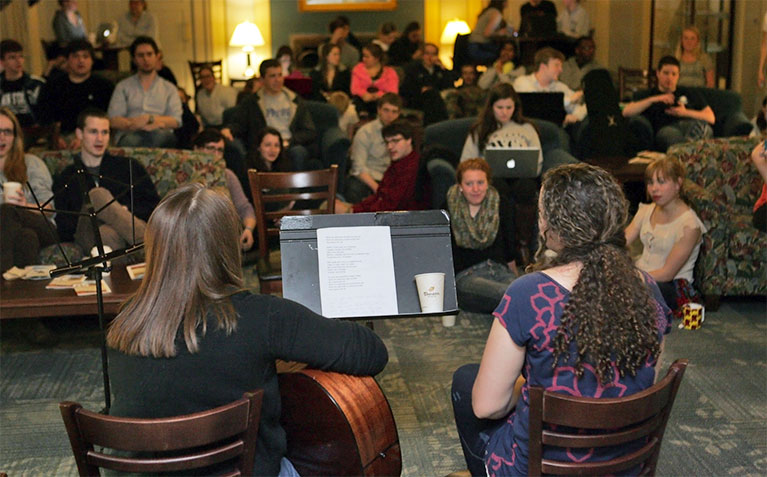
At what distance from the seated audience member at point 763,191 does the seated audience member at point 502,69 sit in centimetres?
415

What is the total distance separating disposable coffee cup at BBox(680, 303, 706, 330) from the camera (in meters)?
4.15

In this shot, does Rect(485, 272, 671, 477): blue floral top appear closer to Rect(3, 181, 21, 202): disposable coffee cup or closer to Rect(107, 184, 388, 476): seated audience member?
Rect(107, 184, 388, 476): seated audience member

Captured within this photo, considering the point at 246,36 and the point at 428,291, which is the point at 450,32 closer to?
the point at 246,36

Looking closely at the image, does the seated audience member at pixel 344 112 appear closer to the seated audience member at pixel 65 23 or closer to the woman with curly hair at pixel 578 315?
the seated audience member at pixel 65 23

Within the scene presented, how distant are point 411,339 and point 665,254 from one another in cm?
125

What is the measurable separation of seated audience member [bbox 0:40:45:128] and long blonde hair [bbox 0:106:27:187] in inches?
76.3

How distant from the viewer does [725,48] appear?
8453mm

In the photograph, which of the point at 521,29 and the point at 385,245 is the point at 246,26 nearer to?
the point at 521,29

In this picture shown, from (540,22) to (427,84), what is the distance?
5.38 feet

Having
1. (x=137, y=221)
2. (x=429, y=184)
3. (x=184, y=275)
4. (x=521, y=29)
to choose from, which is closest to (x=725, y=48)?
(x=521, y=29)

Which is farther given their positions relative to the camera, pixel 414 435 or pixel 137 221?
→ pixel 137 221

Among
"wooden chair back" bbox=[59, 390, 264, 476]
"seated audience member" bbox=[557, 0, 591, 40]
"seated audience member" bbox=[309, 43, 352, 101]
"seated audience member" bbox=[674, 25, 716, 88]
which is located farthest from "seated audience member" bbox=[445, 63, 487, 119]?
"wooden chair back" bbox=[59, 390, 264, 476]

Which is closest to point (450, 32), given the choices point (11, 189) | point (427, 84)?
point (427, 84)

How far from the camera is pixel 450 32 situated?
12.2 metres
